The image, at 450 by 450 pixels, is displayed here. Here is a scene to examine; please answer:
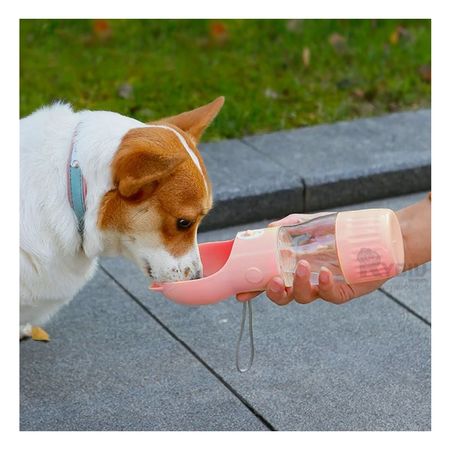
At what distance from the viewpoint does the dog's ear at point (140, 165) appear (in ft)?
10.4

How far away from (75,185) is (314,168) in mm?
2748

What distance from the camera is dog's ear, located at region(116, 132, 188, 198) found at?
318 centimetres

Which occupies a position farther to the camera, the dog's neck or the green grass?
the green grass

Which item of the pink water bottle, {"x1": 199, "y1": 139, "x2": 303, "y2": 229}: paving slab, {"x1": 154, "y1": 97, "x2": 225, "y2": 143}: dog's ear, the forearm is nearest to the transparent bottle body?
the pink water bottle

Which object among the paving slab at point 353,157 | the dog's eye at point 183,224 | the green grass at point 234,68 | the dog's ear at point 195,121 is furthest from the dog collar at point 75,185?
the green grass at point 234,68

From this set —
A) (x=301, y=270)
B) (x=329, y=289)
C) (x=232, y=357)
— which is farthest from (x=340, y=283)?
(x=232, y=357)

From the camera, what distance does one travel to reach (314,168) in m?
5.79

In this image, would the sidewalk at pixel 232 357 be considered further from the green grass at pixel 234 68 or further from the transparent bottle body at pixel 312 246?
the green grass at pixel 234 68

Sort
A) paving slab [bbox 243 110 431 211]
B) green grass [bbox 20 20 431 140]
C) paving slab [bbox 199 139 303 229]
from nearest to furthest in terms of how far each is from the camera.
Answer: paving slab [bbox 199 139 303 229] → paving slab [bbox 243 110 431 211] → green grass [bbox 20 20 431 140]

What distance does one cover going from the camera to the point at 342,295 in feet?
11.7

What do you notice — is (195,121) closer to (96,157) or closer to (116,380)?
(96,157)

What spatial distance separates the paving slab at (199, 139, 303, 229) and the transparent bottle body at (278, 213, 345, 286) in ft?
5.75

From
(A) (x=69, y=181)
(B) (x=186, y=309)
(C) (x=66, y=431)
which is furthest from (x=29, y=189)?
(B) (x=186, y=309)

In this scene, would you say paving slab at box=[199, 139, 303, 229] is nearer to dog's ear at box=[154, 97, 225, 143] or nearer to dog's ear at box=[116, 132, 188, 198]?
dog's ear at box=[154, 97, 225, 143]
